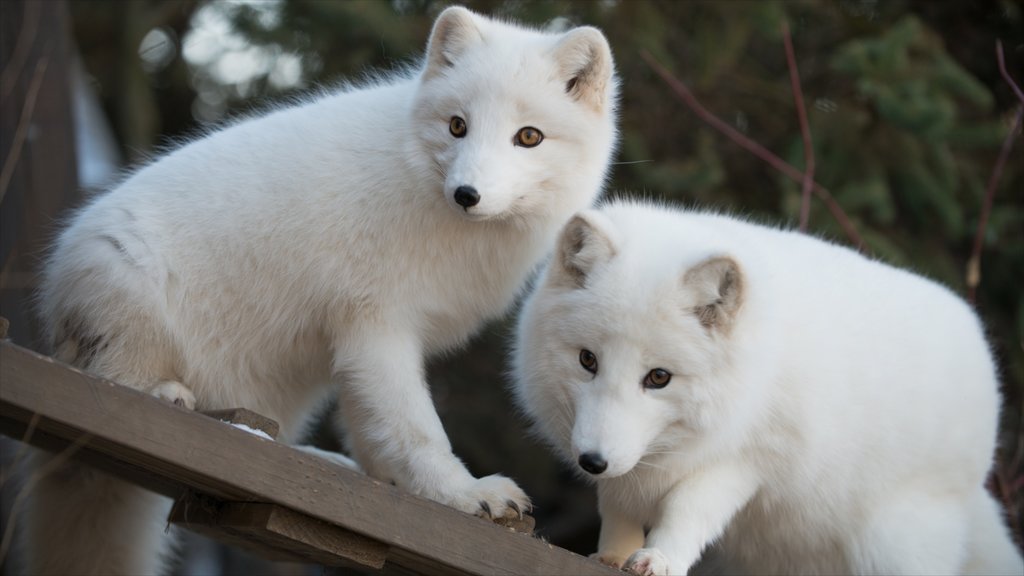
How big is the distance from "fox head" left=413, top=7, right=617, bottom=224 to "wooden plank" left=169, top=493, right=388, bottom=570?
969mm

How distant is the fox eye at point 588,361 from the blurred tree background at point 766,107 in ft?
7.70

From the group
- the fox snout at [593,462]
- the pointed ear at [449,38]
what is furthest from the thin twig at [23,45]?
the fox snout at [593,462]

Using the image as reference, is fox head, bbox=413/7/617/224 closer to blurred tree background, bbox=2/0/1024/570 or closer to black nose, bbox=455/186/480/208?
black nose, bbox=455/186/480/208

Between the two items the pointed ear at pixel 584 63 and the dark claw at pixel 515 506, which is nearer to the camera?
the dark claw at pixel 515 506

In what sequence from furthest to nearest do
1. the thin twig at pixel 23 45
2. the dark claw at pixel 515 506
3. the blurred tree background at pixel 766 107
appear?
the blurred tree background at pixel 766 107, the thin twig at pixel 23 45, the dark claw at pixel 515 506

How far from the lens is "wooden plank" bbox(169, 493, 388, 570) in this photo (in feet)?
10.5

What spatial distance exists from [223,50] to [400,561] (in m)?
5.13

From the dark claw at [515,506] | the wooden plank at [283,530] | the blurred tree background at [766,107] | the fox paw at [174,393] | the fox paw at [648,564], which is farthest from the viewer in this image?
the blurred tree background at [766,107]

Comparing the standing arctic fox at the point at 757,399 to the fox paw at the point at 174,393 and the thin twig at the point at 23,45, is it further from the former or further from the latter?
the thin twig at the point at 23,45

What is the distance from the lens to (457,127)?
370cm

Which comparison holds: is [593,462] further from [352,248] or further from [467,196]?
[352,248]

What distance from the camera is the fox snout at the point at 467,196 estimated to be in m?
3.43

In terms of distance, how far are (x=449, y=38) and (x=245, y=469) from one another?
157cm

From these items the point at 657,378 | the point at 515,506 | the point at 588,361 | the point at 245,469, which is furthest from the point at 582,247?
the point at 245,469
